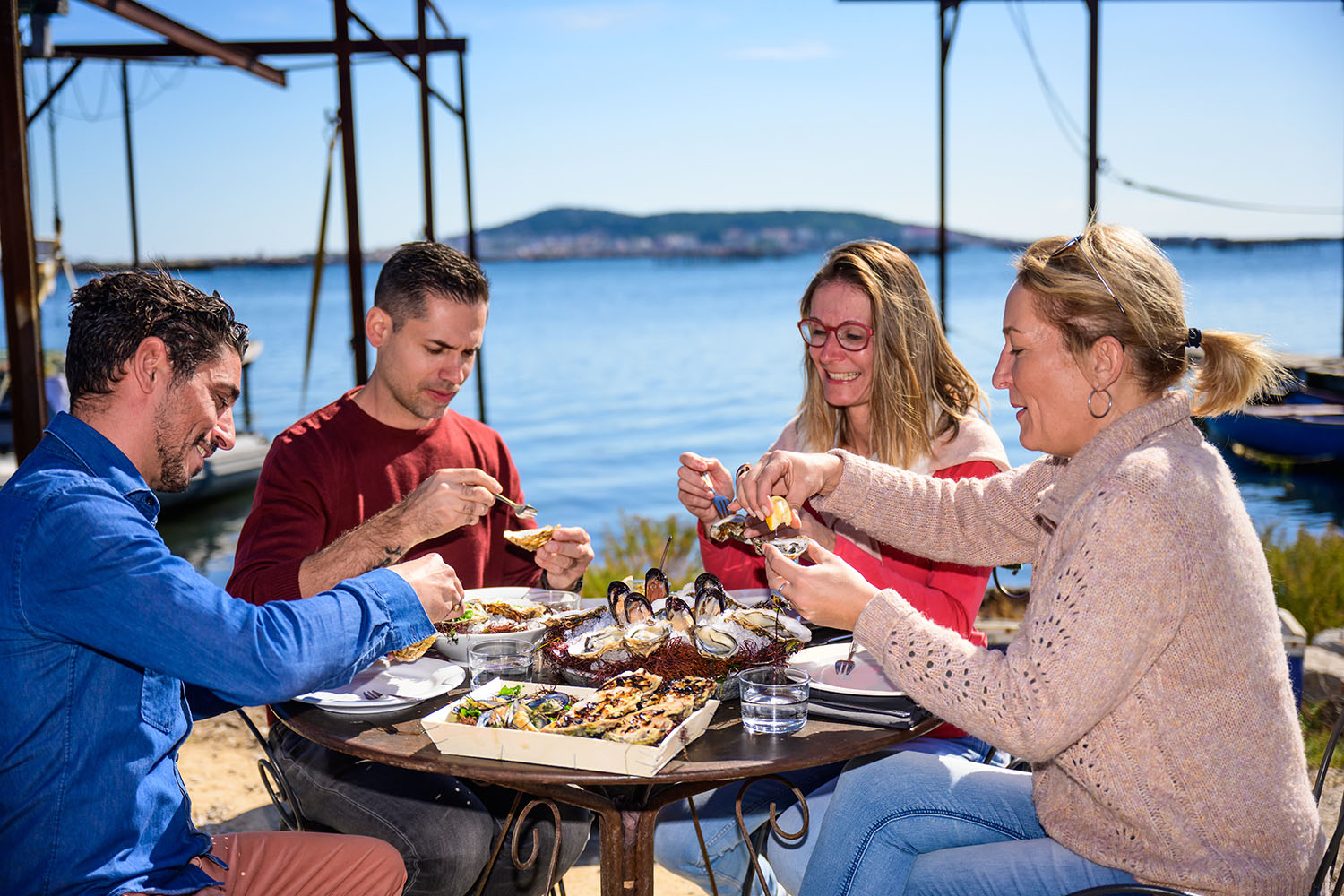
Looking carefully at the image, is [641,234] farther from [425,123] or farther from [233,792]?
[233,792]

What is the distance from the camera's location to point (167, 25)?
220 inches

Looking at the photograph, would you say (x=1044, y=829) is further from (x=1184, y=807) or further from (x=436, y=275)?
(x=436, y=275)

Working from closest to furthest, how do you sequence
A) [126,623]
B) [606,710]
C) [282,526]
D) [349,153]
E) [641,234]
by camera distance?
[126,623]
[606,710]
[282,526]
[349,153]
[641,234]

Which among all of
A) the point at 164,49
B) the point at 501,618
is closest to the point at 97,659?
the point at 501,618

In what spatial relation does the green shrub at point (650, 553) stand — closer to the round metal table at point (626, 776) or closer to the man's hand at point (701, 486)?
the man's hand at point (701, 486)

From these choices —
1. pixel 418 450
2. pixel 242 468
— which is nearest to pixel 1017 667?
pixel 418 450

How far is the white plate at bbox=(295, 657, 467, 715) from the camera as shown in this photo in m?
2.14

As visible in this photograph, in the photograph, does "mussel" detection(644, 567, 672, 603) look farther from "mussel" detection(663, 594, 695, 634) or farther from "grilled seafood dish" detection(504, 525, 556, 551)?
"grilled seafood dish" detection(504, 525, 556, 551)

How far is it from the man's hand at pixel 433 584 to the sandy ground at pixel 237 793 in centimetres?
205

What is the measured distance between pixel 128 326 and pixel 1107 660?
6.11 ft

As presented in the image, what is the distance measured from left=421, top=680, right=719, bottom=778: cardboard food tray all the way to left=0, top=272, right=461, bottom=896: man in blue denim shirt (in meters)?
0.23

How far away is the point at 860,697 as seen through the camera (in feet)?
7.07

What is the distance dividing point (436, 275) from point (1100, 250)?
2.02 meters

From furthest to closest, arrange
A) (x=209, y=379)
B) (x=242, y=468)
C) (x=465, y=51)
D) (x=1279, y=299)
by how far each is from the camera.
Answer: (x=1279, y=299)
(x=242, y=468)
(x=465, y=51)
(x=209, y=379)
